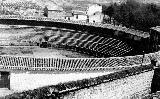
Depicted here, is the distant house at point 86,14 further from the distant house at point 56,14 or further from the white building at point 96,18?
the distant house at point 56,14

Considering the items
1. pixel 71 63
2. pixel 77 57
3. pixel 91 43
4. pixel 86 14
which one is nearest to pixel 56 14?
pixel 86 14

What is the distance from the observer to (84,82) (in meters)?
10.8

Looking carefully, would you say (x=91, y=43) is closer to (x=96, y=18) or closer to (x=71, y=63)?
(x=71, y=63)

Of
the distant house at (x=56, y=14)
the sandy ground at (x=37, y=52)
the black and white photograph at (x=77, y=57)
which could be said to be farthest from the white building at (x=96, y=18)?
the sandy ground at (x=37, y=52)

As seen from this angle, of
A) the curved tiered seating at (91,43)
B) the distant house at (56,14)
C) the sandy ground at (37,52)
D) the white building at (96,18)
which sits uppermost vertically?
the distant house at (56,14)

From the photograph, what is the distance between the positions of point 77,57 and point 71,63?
8.95 metres

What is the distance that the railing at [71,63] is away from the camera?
19188mm

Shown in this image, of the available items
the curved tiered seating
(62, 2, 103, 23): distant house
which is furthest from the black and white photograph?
(62, 2, 103, 23): distant house

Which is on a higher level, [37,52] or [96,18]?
[96,18]

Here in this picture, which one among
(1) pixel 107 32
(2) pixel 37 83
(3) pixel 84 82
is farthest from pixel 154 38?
(3) pixel 84 82

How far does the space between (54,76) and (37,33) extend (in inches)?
548

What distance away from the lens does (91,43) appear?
101 feet

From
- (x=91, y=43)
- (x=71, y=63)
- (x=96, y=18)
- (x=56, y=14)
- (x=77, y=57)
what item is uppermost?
(x=56, y=14)

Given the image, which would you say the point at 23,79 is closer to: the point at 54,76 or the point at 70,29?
the point at 54,76
